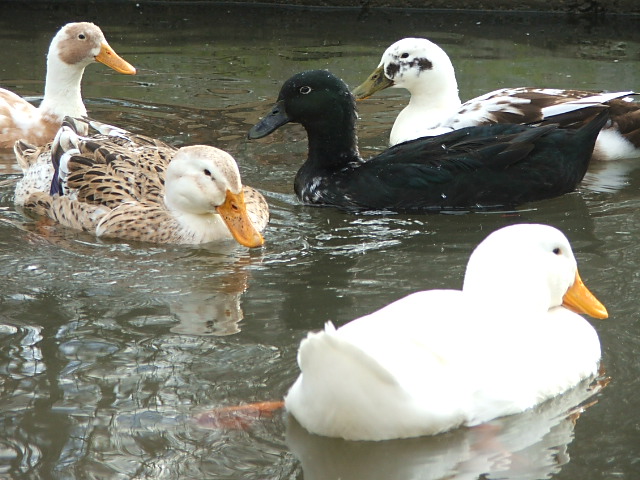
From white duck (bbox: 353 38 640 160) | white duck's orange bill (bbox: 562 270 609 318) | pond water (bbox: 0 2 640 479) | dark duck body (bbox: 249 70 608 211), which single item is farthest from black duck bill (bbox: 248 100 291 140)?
white duck's orange bill (bbox: 562 270 609 318)

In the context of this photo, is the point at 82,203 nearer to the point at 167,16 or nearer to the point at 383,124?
the point at 383,124

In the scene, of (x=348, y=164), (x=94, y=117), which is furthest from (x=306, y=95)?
(x=94, y=117)

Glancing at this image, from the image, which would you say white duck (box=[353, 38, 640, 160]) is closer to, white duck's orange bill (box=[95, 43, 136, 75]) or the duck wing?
the duck wing

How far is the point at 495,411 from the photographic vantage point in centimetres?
419

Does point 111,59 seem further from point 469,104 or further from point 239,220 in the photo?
point 239,220

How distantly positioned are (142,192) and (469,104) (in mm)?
2503

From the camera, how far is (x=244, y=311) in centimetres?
548

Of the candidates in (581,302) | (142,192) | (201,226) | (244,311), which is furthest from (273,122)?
(581,302)

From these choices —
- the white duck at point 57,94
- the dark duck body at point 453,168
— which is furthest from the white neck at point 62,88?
the dark duck body at point 453,168

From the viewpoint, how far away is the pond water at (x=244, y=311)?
4.04 metres

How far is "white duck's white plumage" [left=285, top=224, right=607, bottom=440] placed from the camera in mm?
3791

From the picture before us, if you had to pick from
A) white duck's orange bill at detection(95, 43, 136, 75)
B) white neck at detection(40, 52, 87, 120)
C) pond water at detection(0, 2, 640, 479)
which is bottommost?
pond water at detection(0, 2, 640, 479)

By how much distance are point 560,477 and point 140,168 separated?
3794 mm

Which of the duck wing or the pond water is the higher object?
the duck wing
